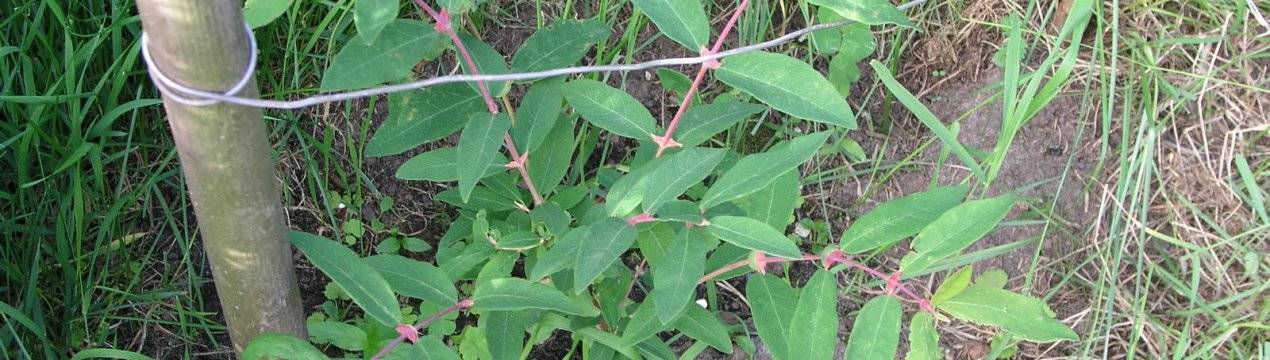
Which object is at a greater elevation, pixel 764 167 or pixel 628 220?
pixel 764 167

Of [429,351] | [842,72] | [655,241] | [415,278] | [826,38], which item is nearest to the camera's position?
[429,351]

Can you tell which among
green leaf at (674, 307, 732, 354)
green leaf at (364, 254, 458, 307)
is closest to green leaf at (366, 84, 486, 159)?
green leaf at (364, 254, 458, 307)

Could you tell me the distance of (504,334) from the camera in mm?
1787

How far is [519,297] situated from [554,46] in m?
0.45

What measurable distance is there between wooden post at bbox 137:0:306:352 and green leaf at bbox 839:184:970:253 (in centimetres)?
90

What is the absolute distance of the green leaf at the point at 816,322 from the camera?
4.90ft

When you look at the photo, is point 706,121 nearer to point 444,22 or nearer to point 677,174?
point 677,174

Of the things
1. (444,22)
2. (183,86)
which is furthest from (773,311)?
(183,86)

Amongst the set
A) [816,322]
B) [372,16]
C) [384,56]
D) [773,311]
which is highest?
[372,16]

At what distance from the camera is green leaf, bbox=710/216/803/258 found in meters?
1.48

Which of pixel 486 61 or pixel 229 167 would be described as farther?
pixel 486 61

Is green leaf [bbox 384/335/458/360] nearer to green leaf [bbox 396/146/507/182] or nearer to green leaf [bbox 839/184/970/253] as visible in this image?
green leaf [bbox 396/146/507/182]

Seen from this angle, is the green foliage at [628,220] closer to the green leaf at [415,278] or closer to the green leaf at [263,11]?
the green leaf at [415,278]

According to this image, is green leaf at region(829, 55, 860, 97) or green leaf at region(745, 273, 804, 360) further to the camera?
green leaf at region(829, 55, 860, 97)
